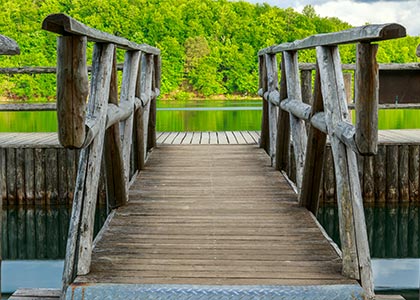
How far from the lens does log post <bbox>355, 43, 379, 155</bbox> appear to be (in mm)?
3717

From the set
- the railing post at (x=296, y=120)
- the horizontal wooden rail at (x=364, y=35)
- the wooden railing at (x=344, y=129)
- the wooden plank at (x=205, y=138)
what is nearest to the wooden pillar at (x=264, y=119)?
the wooden plank at (x=205, y=138)

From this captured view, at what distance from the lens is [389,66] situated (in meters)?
11.2

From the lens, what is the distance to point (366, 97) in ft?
12.4

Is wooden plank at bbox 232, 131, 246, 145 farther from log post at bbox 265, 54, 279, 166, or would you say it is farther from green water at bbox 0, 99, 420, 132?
green water at bbox 0, 99, 420, 132

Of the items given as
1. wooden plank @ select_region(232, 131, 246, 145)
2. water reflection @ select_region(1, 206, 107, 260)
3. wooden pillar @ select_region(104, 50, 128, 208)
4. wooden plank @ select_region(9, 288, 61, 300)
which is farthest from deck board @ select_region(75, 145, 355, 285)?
water reflection @ select_region(1, 206, 107, 260)

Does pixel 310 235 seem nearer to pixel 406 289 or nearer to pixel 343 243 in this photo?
pixel 343 243

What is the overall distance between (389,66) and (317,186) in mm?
5877

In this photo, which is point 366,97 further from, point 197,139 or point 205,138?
point 205,138

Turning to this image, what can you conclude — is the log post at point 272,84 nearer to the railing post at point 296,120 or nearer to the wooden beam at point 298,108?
the wooden beam at point 298,108

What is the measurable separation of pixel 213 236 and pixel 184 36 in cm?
6764

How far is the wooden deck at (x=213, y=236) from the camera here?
435 centimetres

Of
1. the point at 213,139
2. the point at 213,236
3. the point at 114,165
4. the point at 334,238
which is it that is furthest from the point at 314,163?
the point at 213,139

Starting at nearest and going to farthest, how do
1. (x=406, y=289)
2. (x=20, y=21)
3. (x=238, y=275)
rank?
1. (x=238, y=275)
2. (x=406, y=289)
3. (x=20, y=21)

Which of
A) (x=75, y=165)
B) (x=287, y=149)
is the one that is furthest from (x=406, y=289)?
(x=75, y=165)
